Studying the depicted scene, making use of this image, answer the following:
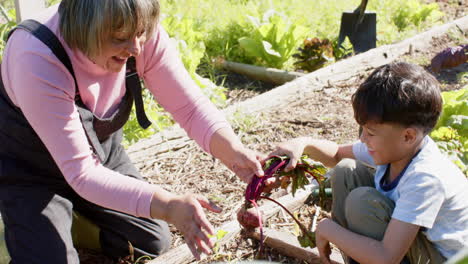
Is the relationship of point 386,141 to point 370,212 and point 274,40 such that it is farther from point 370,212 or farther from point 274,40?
point 274,40

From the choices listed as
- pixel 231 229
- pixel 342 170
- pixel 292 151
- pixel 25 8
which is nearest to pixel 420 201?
pixel 342 170

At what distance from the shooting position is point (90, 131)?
7.88 ft

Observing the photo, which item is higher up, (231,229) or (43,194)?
(43,194)

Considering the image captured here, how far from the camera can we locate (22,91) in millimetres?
2199

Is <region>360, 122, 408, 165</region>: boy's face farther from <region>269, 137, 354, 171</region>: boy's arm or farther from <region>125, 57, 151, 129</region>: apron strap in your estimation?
<region>125, 57, 151, 129</region>: apron strap

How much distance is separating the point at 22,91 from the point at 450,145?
1.82 meters

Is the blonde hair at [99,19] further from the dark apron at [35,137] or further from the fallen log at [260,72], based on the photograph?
the fallen log at [260,72]

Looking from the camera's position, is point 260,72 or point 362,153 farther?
point 260,72

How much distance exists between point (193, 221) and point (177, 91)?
875 mm

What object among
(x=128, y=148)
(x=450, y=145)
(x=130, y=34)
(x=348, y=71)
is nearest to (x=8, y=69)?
(x=130, y=34)

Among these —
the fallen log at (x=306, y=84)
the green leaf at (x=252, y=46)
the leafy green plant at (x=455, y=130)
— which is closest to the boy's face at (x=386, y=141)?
the leafy green plant at (x=455, y=130)

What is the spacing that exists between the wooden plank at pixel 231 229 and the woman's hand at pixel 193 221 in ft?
1.75

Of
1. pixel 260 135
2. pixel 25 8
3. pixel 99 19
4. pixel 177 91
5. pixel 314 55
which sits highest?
pixel 99 19

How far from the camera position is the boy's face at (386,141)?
2.02 meters
